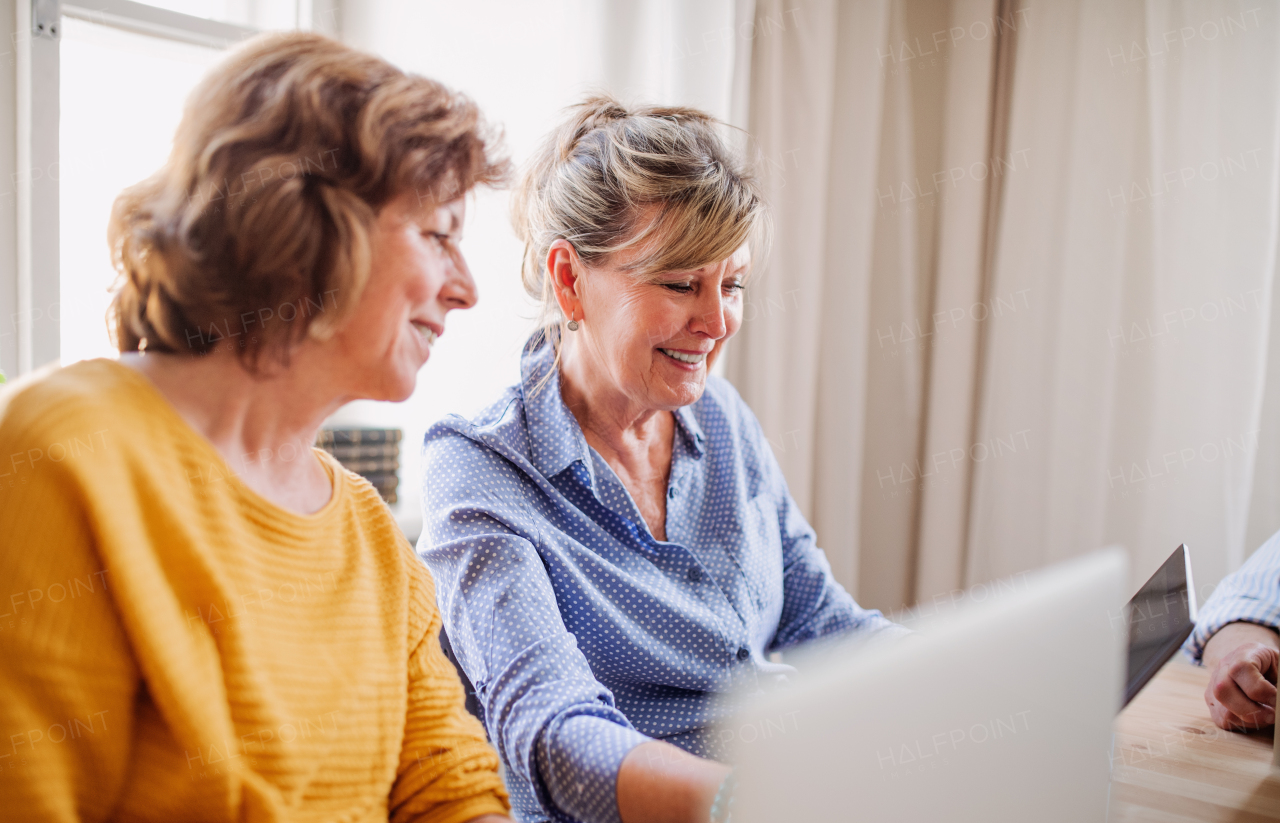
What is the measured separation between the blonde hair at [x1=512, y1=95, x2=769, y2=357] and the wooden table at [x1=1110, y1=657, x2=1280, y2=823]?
2.76 ft

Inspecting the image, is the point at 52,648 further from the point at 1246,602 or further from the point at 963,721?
the point at 1246,602

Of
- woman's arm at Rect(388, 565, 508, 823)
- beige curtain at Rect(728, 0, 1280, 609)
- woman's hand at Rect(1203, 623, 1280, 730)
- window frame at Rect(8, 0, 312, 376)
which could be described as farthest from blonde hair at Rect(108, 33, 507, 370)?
beige curtain at Rect(728, 0, 1280, 609)

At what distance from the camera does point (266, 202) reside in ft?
2.49

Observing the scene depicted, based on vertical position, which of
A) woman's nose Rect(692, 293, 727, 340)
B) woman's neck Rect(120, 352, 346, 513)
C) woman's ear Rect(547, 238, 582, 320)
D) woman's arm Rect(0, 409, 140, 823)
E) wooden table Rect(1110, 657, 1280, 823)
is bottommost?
wooden table Rect(1110, 657, 1280, 823)

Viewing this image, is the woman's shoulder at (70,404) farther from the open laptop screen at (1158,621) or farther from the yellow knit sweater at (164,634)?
the open laptop screen at (1158,621)

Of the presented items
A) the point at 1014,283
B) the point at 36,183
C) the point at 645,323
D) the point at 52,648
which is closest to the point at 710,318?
the point at 645,323

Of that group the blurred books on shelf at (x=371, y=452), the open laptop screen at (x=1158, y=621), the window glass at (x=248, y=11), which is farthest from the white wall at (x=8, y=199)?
the open laptop screen at (x=1158, y=621)

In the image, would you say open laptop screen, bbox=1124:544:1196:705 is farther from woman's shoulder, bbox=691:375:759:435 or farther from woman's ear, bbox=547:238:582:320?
woman's ear, bbox=547:238:582:320

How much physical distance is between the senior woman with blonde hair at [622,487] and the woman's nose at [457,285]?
340mm

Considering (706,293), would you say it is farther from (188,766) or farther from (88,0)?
(88,0)

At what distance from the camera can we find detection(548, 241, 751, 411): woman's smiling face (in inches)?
54.2

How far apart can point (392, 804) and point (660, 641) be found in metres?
0.46

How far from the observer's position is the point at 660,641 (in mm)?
1293

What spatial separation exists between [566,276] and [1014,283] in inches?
A: 70.5
